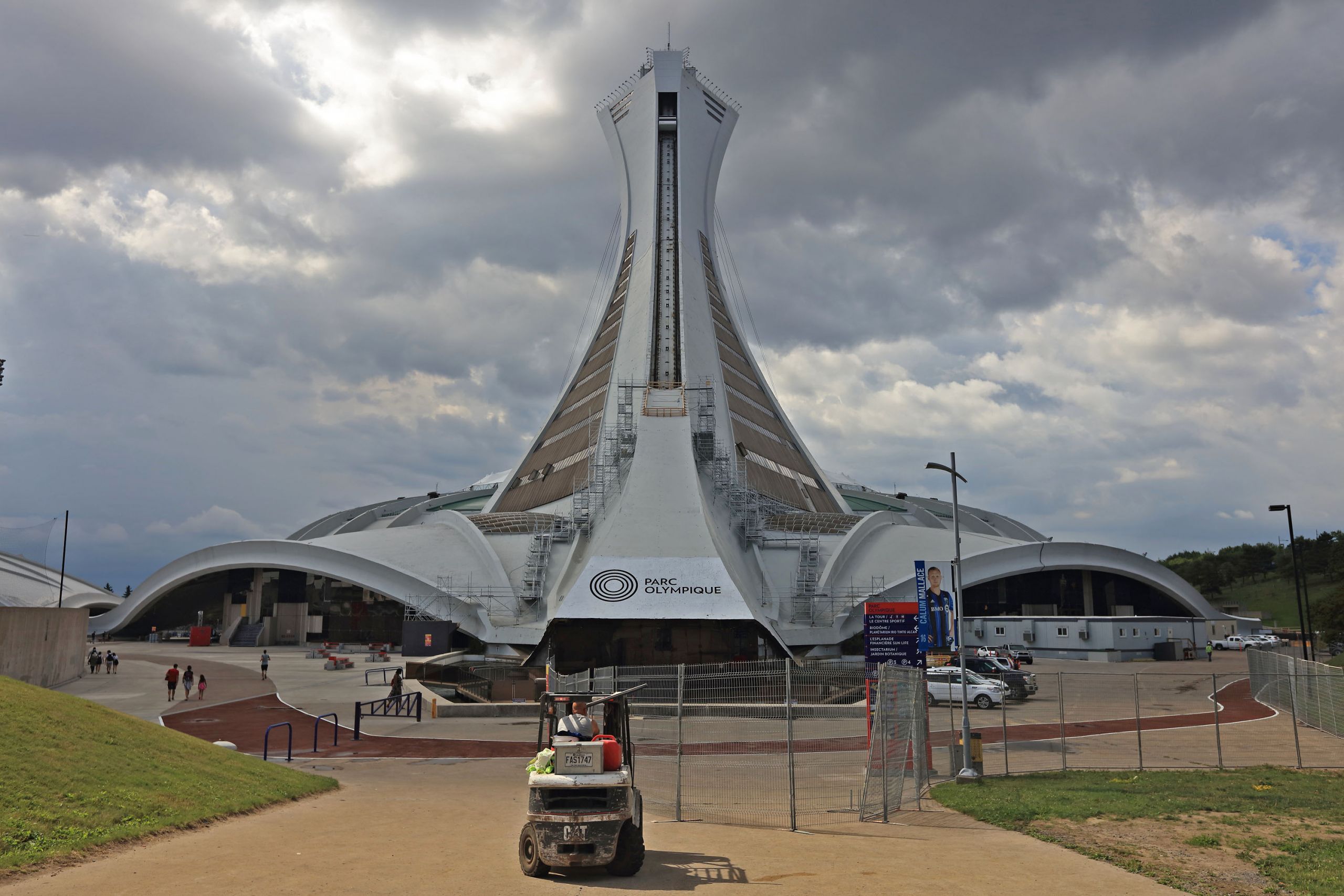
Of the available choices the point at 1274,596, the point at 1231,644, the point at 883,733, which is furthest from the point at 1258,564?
the point at 883,733

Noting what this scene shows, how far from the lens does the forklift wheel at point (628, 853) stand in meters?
9.05

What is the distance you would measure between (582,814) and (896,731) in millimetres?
6511

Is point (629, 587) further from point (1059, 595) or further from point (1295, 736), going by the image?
point (1059, 595)

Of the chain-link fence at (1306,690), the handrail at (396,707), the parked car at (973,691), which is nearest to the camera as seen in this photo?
the chain-link fence at (1306,690)

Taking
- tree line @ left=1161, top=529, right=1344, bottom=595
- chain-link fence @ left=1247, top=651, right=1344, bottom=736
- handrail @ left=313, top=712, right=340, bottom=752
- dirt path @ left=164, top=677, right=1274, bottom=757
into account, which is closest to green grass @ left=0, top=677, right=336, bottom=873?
handrail @ left=313, top=712, right=340, bottom=752

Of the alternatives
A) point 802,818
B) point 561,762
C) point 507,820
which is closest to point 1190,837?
point 802,818

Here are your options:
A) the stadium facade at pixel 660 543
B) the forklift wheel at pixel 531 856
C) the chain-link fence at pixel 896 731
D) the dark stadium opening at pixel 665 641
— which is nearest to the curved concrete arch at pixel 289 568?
the stadium facade at pixel 660 543

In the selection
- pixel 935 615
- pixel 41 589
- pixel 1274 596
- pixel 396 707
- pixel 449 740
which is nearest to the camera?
pixel 449 740

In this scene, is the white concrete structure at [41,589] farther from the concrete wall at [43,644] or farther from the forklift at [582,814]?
the forklift at [582,814]

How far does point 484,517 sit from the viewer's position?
156 feet

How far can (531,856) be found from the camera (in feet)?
29.8

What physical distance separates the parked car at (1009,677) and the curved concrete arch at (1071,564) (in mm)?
14651

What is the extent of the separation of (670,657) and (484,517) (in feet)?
62.1

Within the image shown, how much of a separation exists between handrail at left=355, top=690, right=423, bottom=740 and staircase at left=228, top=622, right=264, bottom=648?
2897cm
